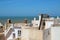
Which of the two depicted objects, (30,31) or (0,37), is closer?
(0,37)

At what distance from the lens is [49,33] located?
7230 millimetres

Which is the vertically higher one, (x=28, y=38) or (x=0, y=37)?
(x=0, y=37)

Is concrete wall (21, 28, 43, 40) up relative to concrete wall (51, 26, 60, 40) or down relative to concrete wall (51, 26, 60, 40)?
down

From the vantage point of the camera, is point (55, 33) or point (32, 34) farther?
point (32, 34)

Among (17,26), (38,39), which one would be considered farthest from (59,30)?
(17,26)

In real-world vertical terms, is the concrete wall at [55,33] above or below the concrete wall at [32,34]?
above

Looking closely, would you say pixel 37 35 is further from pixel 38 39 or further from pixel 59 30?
pixel 59 30

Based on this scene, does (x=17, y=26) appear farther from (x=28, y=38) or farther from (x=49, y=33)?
(x=49, y=33)

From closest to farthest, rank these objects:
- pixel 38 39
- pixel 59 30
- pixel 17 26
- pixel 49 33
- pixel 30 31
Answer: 1. pixel 59 30
2. pixel 49 33
3. pixel 38 39
4. pixel 30 31
5. pixel 17 26

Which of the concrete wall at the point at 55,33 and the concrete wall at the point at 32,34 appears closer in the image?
the concrete wall at the point at 55,33

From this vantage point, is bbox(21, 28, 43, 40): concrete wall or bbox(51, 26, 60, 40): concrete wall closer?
bbox(51, 26, 60, 40): concrete wall

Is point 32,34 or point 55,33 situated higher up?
point 55,33

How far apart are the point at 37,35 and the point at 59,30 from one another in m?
2.96

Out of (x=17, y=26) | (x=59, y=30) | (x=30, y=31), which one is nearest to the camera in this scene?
(x=59, y=30)
